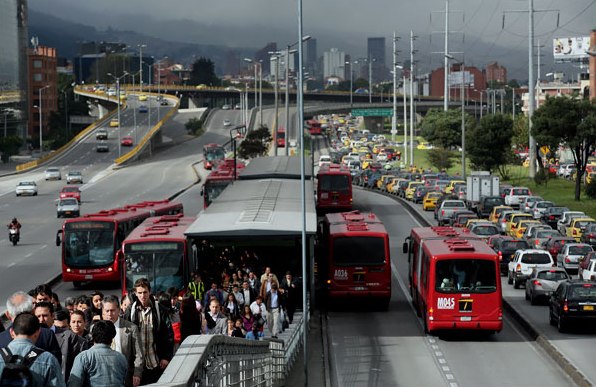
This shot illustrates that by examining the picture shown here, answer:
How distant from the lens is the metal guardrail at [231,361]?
11.9 m

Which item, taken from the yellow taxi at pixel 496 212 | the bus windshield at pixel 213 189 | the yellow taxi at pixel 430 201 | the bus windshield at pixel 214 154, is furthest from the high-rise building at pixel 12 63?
the yellow taxi at pixel 496 212

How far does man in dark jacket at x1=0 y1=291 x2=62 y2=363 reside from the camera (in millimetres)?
11289

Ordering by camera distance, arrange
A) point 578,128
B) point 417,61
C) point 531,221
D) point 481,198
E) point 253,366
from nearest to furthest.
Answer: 1. point 253,366
2. point 531,221
3. point 481,198
4. point 578,128
5. point 417,61

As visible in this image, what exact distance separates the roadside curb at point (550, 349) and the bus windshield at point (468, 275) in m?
1.73

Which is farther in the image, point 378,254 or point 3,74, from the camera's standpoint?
point 3,74

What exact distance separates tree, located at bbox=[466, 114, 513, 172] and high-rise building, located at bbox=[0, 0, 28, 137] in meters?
94.2

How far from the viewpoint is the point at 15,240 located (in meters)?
59.4

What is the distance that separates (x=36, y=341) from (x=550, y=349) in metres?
20.4

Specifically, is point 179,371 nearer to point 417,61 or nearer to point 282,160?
point 282,160

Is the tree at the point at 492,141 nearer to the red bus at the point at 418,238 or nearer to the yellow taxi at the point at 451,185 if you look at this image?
the yellow taxi at the point at 451,185

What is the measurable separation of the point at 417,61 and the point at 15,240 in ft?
351

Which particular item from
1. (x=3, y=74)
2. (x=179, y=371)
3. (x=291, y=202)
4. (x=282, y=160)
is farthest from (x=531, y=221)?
(x=3, y=74)

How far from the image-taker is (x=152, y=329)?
15.4 meters

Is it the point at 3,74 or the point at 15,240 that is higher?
the point at 3,74
